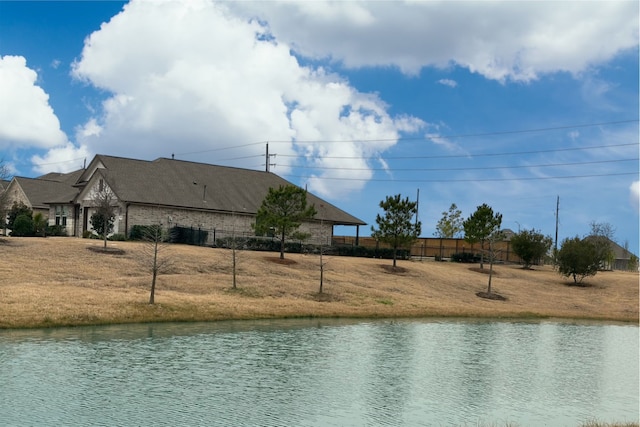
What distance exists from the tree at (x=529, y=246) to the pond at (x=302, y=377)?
1640 inches

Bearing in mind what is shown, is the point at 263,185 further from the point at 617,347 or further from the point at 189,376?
the point at 189,376

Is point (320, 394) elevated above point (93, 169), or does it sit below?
below

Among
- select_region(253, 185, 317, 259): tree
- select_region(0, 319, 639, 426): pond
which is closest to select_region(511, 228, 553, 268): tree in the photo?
select_region(253, 185, 317, 259): tree

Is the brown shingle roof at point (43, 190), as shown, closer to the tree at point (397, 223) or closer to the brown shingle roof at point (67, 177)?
the brown shingle roof at point (67, 177)

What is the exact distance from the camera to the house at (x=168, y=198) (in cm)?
5873

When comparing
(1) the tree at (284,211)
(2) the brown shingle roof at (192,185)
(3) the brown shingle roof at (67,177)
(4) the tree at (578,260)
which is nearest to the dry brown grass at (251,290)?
(4) the tree at (578,260)

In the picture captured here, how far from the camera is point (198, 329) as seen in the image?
30.4 metres

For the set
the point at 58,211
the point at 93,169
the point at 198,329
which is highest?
the point at 93,169

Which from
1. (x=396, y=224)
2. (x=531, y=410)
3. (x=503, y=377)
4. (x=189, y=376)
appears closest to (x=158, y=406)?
(x=189, y=376)

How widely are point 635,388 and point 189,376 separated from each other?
1411 centimetres

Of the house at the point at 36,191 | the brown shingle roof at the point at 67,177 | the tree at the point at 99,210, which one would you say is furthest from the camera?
the brown shingle roof at the point at 67,177

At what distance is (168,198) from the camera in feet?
199

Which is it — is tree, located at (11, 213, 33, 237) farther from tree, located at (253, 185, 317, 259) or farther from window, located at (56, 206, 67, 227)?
tree, located at (253, 185, 317, 259)

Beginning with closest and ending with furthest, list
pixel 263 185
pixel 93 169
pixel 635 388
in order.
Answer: pixel 635 388, pixel 93 169, pixel 263 185
